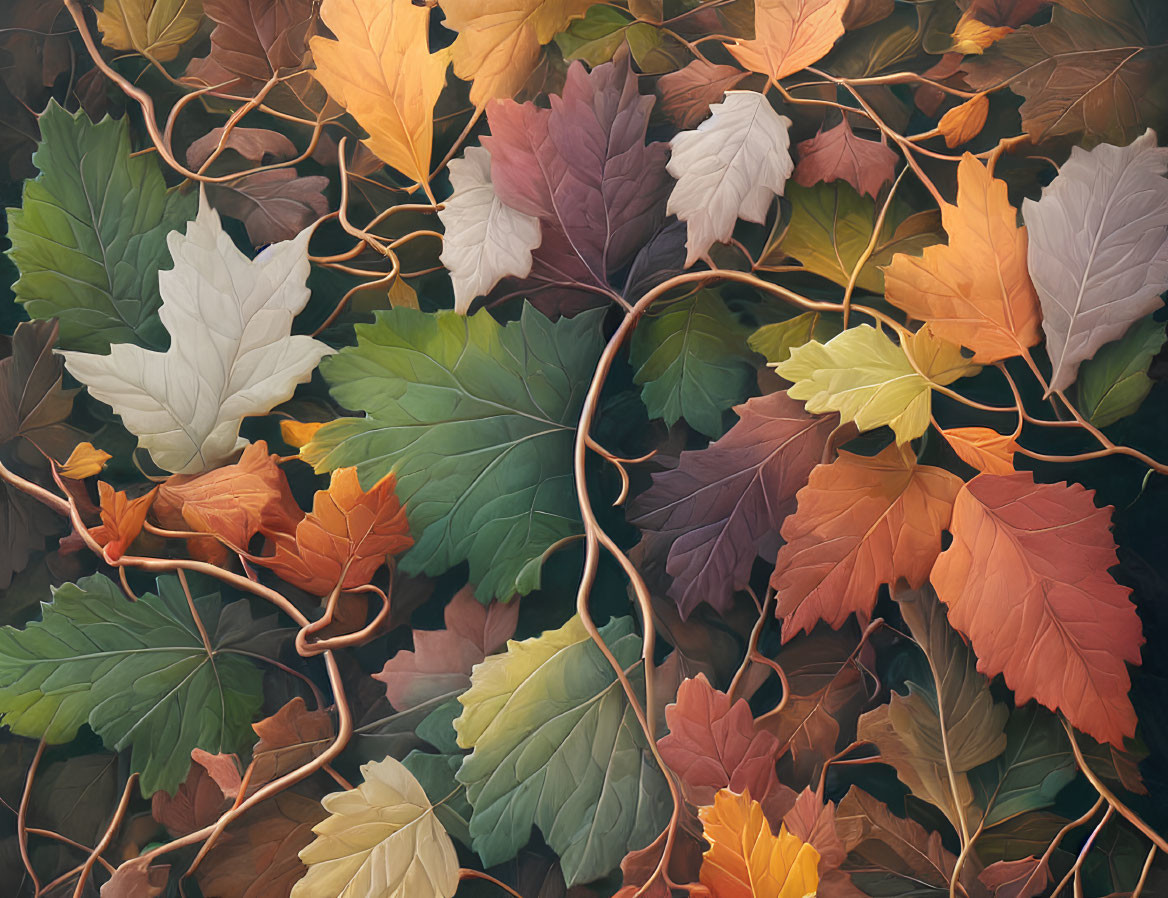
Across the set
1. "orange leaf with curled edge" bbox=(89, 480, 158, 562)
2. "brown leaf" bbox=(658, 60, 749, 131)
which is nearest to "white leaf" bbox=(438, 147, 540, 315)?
"brown leaf" bbox=(658, 60, 749, 131)

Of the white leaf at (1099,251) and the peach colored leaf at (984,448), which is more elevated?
the white leaf at (1099,251)

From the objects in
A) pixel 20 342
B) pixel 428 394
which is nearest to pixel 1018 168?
pixel 428 394

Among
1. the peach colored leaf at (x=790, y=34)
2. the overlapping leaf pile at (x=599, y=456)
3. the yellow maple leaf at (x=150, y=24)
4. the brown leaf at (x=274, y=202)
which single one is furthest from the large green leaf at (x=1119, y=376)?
the yellow maple leaf at (x=150, y=24)

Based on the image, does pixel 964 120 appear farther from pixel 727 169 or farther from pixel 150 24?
pixel 150 24

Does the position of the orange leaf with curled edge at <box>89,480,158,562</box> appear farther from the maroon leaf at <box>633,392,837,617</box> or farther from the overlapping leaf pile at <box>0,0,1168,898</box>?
the maroon leaf at <box>633,392,837,617</box>

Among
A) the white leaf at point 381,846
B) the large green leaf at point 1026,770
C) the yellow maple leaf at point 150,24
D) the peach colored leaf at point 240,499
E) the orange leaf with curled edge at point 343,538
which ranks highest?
the yellow maple leaf at point 150,24

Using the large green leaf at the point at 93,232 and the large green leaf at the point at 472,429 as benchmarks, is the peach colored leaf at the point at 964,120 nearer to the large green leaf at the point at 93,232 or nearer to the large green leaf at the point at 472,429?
the large green leaf at the point at 472,429

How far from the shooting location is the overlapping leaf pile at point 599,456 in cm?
44

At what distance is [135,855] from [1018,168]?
2.07 ft

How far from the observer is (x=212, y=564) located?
0.46 meters

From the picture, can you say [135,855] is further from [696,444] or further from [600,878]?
[696,444]

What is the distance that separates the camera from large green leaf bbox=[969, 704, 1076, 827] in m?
0.45

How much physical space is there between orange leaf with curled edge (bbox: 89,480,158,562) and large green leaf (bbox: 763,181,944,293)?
0.38 meters

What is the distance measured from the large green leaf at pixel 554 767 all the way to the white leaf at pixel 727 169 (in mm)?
244
